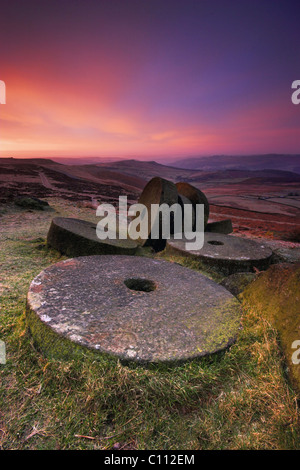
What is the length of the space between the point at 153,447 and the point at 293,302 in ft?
4.96

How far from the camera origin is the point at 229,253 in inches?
180

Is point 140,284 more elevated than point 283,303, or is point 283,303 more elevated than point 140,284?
point 283,303

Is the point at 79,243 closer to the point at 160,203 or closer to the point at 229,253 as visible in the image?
the point at 160,203

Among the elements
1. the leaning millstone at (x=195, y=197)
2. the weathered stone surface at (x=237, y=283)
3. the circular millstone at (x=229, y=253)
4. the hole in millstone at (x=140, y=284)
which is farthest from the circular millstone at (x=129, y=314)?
the leaning millstone at (x=195, y=197)

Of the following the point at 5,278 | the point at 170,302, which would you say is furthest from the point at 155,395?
the point at 5,278

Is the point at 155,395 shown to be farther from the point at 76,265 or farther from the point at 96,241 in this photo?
the point at 96,241

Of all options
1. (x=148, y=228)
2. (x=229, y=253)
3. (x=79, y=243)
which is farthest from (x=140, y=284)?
(x=148, y=228)

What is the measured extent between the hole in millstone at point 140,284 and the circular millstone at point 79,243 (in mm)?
1435

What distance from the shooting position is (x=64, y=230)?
14.6ft

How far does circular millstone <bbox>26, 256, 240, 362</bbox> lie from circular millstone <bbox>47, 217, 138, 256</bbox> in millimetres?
1139

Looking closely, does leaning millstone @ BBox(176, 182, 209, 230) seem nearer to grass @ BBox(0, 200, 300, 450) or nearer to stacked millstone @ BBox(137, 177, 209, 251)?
stacked millstone @ BBox(137, 177, 209, 251)

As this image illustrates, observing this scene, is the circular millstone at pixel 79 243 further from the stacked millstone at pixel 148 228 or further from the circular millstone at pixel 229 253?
the circular millstone at pixel 229 253

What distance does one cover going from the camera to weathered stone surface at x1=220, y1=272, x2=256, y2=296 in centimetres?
314

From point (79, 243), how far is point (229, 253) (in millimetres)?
2788
